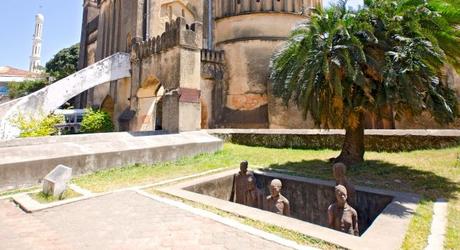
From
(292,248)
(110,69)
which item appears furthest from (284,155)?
(110,69)

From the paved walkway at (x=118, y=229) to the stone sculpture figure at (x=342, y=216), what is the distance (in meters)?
1.39

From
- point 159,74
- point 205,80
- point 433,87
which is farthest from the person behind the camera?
point 205,80

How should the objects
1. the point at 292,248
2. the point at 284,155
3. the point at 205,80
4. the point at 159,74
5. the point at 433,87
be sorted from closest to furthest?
the point at 292,248, the point at 433,87, the point at 284,155, the point at 159,74, the point at 205,80

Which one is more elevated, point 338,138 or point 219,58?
point 219,58

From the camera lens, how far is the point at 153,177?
6.34 meters

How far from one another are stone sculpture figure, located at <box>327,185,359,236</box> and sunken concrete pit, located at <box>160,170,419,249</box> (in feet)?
0.82

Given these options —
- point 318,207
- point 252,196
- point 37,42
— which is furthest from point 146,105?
point 37,42

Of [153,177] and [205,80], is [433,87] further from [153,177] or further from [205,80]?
[205,80]

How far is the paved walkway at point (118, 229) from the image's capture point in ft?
9.71

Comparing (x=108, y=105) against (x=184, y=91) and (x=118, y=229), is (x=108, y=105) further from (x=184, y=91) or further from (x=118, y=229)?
(x=118, y=229)

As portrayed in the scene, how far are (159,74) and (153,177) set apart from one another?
7486mm

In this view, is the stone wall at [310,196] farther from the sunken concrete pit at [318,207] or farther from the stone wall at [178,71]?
the stone wall at [178,71]

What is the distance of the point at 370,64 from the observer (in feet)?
20.4

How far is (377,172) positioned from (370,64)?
2.51m
